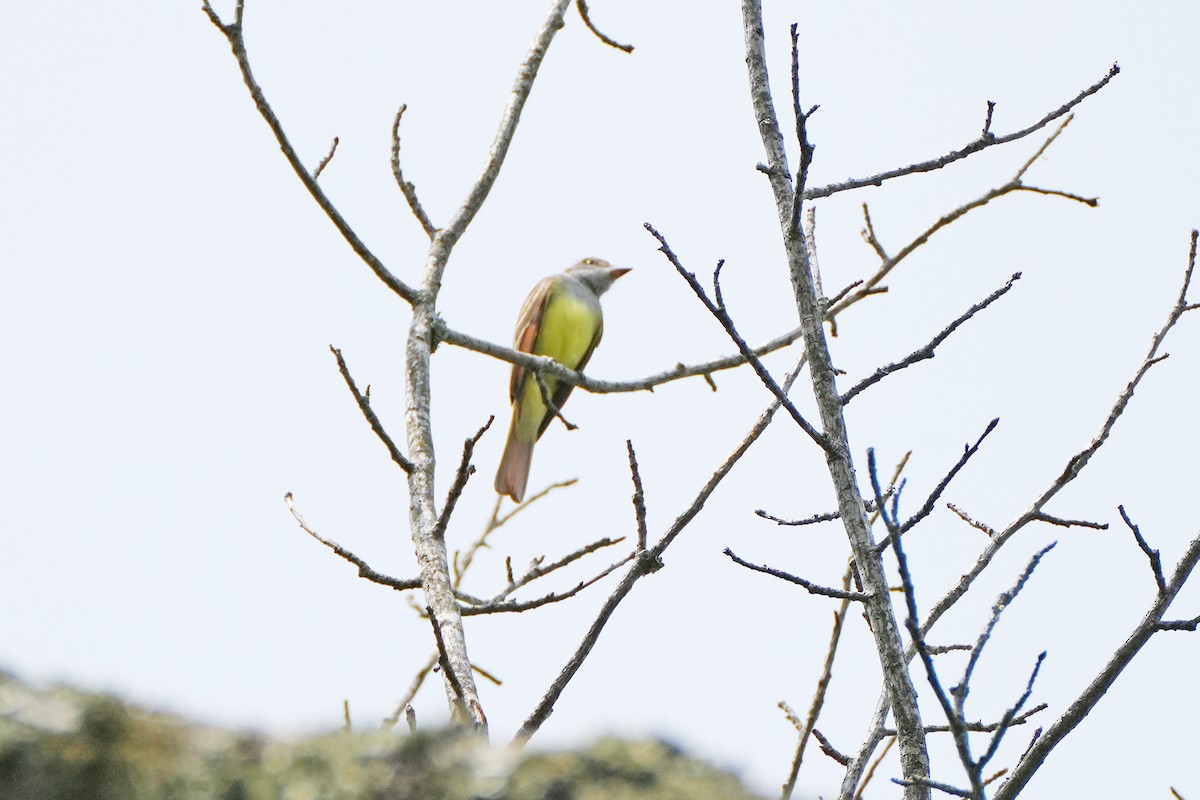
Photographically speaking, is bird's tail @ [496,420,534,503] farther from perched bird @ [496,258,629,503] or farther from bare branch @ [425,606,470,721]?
bare branch @ [425,606,470,721]

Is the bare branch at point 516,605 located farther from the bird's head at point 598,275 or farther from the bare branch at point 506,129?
the bird's head at point 598,275

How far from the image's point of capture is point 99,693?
4.97 feet

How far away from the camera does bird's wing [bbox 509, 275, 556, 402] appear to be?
11273 mm

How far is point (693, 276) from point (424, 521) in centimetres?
101

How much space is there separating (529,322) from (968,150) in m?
7.76

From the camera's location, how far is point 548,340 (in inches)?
465

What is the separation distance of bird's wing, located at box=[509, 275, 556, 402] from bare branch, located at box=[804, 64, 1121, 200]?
7.19 metres

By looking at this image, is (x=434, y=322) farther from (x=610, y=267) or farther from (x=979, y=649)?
(x=610, y=267)

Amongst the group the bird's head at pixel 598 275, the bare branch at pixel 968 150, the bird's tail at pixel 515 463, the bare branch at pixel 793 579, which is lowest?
the bare branch at pixel 793 579

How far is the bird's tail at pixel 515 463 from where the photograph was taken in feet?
34.5

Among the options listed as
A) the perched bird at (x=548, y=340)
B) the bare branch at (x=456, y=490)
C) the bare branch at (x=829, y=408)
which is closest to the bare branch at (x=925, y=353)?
the bare branch at (x=829, y=408)

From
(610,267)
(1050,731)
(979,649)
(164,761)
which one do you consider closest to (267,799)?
(164,761)

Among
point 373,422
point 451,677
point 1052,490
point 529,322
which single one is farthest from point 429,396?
point 529,322

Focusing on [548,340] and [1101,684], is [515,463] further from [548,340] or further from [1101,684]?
[1101,684]
